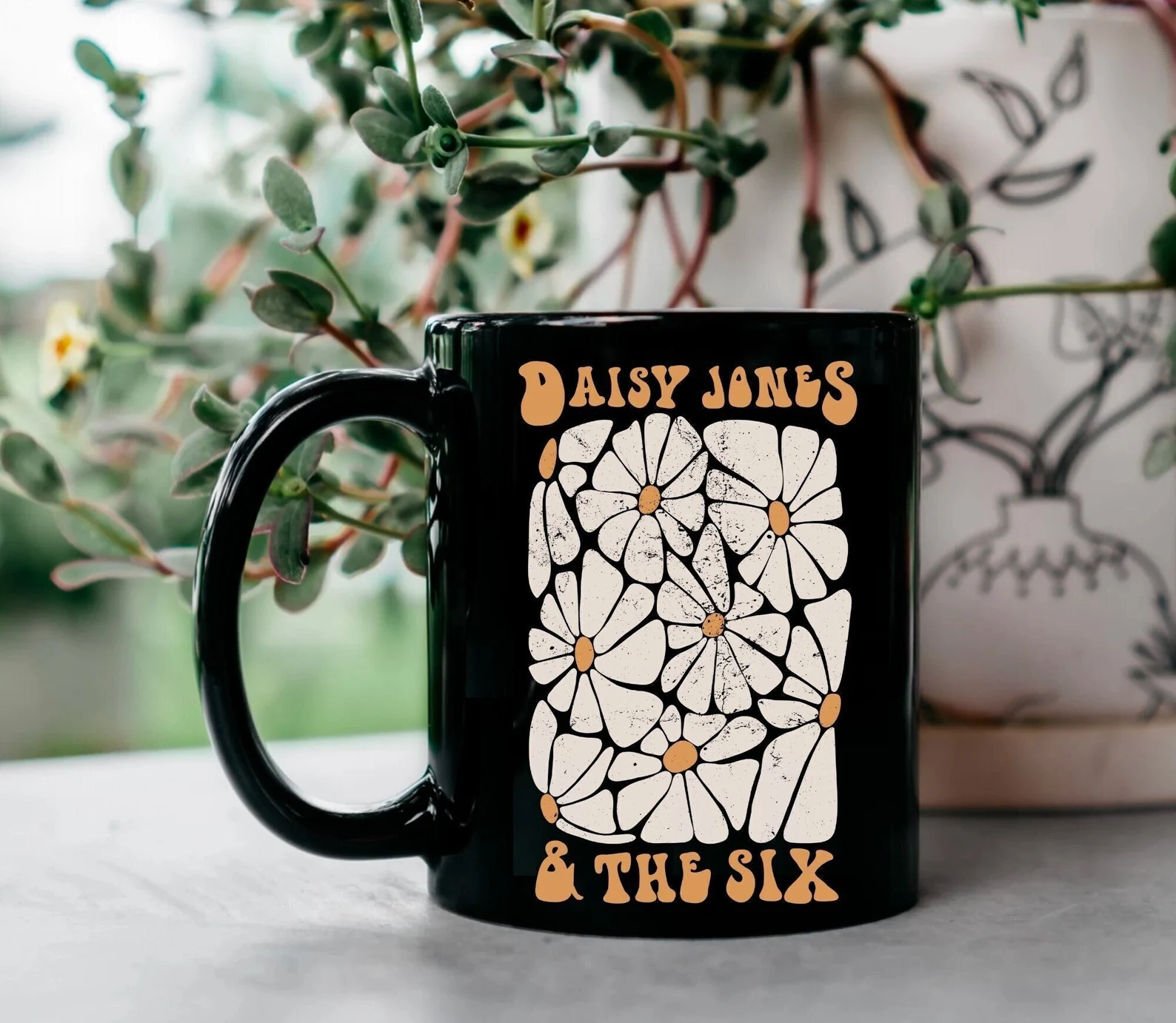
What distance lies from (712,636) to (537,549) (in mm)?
57

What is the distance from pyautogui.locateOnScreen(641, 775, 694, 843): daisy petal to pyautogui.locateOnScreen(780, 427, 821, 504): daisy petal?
89mm

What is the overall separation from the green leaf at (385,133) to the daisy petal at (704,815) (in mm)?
216

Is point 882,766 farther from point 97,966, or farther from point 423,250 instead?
point 423,250

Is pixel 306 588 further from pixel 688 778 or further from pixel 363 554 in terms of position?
pixel 688 778

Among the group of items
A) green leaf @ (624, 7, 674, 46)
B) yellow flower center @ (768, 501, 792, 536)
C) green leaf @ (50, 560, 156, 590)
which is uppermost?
green leaf @ (624, 7, 674, 46)

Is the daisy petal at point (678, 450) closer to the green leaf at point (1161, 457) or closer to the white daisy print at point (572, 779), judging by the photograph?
the white daisy print at point (572, 779)

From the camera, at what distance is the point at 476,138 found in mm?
414

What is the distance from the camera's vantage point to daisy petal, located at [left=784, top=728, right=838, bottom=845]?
0.39 meters

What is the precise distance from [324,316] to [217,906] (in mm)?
205

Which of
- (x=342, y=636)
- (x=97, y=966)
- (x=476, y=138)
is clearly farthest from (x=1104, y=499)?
(x=342, y=636)

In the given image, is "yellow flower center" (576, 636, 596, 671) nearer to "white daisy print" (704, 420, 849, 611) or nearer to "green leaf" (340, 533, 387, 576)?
"white daisy print" (704, 420, 849, 611)

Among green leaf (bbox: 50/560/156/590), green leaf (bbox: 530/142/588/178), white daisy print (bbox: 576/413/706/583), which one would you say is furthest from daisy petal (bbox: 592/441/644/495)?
green leaf (bbox: 50/560/156/590)

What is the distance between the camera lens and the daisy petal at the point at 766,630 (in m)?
0.38

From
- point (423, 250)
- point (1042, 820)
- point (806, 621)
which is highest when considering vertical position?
point (423, 250)
